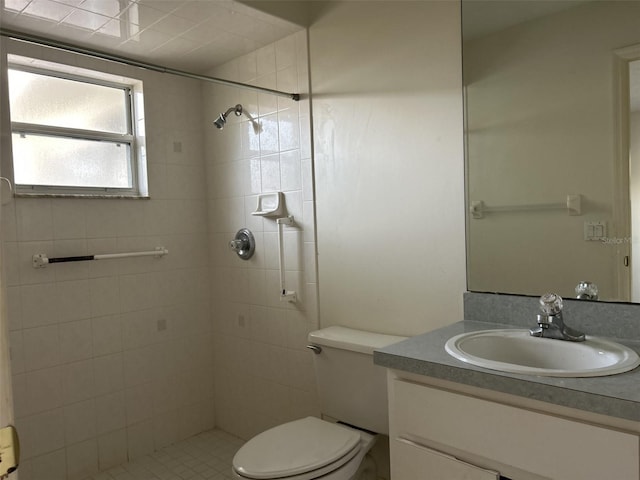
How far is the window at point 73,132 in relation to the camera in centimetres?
226

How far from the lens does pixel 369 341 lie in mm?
1888

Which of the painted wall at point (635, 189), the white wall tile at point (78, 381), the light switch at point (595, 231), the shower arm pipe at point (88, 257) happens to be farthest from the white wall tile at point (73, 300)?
the painted wall at point (635, 189)

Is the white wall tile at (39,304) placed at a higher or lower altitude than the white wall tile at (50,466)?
higher

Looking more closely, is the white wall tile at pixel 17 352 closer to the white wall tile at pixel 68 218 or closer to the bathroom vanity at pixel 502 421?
the white wall tile at pixel 68 218

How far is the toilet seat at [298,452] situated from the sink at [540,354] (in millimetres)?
627

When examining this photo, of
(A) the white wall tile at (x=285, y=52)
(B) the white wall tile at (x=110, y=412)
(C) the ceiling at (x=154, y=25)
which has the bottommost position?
(B) the white wall tile at (x=110, y=412)

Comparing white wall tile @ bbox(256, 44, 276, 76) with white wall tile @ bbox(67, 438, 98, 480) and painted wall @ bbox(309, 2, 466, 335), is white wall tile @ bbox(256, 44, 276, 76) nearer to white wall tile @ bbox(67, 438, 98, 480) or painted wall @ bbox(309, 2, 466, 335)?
painted wall @ bbox(309, 2, 466, 335)

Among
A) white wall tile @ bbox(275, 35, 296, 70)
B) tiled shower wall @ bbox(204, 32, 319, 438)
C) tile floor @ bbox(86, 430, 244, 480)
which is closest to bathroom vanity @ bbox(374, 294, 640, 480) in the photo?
tiled shower wall @ bbox(204, 32, 319, 438)

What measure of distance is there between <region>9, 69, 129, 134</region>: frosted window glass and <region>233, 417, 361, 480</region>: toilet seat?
187 cm

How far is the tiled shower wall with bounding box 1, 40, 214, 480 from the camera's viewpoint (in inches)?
86.1

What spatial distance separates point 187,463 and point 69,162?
1722 millimetres

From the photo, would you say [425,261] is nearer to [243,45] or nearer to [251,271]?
[251,271]

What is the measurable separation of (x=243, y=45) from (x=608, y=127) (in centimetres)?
178

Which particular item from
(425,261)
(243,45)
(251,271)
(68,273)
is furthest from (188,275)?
(425,261)
